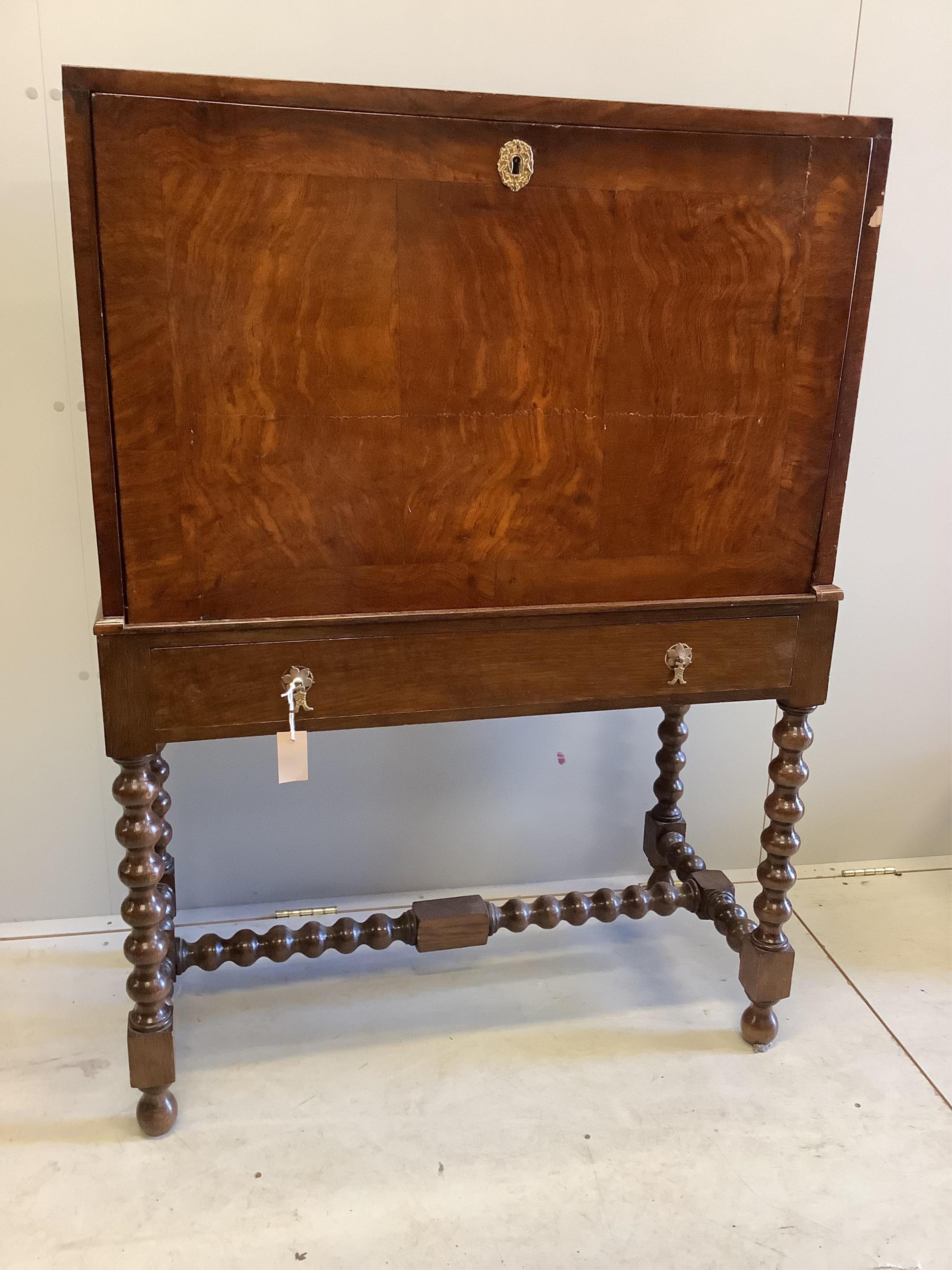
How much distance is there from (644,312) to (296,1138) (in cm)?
155

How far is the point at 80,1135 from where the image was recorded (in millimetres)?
1814

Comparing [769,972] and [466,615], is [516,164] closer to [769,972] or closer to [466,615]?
[466,615]

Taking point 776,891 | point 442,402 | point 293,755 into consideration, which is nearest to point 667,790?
point 776,891

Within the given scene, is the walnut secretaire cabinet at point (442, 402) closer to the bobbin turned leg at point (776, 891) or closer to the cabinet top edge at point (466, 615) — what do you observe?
the cabinet top edge at point (466, 615)

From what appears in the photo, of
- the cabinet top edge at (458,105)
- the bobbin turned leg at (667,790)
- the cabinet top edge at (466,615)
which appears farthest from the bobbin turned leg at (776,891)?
the cabinet top edge at (458,105)

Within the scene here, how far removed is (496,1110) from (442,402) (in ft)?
4.25

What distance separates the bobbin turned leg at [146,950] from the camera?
169 centimetres

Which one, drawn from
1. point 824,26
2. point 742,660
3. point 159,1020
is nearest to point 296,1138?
point 159,1020

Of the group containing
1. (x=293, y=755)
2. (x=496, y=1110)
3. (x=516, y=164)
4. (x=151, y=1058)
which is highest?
(x=516, y=164)

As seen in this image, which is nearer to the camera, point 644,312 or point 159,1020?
point 644,312

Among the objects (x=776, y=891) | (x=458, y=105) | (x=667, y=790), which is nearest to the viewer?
(x=458, y=105)

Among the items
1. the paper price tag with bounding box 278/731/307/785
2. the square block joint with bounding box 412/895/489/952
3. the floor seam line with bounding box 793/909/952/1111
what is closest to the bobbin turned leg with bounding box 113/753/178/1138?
the paper price tag with bounding box 278/731/307/785

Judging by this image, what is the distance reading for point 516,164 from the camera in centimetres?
150

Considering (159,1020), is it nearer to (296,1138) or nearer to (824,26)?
(296,1138)
